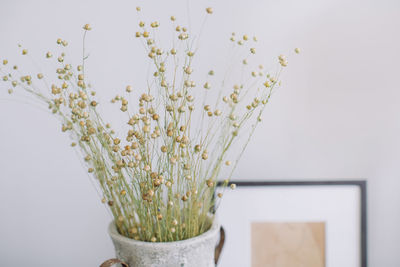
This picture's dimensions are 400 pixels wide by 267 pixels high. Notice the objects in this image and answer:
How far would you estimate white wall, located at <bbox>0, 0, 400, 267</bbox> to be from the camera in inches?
45.0

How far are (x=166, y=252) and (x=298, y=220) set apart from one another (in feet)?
1.53

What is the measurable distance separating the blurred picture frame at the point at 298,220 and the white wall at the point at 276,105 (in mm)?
46

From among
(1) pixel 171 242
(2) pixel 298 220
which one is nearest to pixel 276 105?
(2) pixel 298 220

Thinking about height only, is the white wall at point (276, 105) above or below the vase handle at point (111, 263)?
above

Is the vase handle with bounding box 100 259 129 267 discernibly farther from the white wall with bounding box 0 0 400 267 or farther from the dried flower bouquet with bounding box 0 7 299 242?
the white wall with bounding box 0 0 400 267

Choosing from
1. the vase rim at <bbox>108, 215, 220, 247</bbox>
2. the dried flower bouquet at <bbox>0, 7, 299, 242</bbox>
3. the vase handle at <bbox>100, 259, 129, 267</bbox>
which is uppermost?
the dried flower bouquet at <bbox>0, 7, 299, 242</bbox>

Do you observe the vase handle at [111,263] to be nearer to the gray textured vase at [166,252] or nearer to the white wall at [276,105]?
the gray textured vase at [166,252]

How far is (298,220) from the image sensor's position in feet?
3.81

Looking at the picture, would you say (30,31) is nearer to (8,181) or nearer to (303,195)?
(8,181)

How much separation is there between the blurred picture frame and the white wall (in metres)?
0.05

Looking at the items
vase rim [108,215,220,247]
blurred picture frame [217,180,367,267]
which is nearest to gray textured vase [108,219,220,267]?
vase rim [108,215,220,247]

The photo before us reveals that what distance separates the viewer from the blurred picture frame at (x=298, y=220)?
3.79ft

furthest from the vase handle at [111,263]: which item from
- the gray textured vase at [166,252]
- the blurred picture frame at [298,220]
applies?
the blurred picture frame at [298,220]

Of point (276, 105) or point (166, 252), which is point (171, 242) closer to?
point (166, 252)
